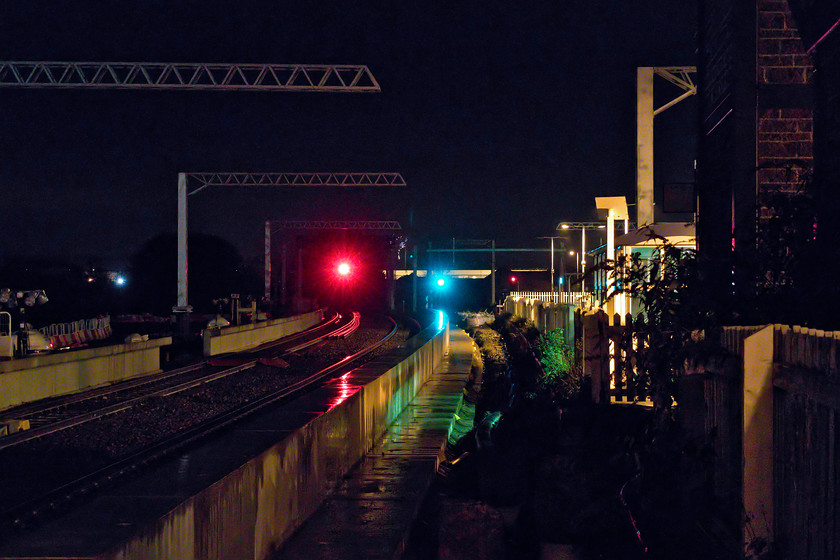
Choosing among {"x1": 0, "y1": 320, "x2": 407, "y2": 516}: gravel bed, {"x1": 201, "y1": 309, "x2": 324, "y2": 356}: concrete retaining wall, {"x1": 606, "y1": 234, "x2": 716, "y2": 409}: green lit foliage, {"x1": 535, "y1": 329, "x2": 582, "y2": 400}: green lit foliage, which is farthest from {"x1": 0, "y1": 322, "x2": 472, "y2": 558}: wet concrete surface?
{"x1": 201, "y1": 309, "x2": 324, "y2": 356}: concrete retaining wall

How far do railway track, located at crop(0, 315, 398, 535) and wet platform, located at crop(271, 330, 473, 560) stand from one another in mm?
2961

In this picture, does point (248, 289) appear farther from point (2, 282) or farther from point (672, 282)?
point (672, 282)

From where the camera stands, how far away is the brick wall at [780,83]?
30.7 feet

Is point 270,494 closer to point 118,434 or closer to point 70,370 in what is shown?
point 118,434

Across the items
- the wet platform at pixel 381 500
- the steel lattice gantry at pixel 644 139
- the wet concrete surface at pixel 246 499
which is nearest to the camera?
the wet concrete surface at pixel 246 499

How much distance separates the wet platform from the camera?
5.87 meters

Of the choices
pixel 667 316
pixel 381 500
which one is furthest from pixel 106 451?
pixel 667 316

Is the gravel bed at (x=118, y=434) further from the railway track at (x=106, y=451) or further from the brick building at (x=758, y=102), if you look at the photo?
the brick building at (x=758, y=102)

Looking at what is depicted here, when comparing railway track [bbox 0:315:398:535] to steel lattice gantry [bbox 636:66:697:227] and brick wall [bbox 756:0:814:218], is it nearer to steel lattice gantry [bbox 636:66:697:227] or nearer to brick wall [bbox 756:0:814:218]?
brick wall [bbox 756:0:814:218]

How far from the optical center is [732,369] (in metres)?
5.41

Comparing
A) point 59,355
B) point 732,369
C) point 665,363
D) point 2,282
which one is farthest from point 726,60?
point 2,282

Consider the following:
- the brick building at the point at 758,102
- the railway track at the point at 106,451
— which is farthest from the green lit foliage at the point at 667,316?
the railway track at the point at 106,451

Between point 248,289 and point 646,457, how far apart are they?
346 ft

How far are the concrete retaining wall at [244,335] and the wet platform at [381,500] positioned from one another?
1764 cm
